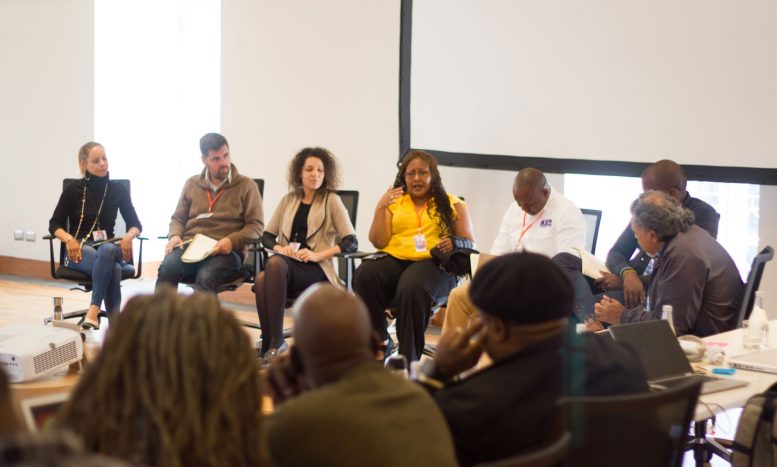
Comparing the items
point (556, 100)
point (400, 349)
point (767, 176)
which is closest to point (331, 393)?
point (400, 349)

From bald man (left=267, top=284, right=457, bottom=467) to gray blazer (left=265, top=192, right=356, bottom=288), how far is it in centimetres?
372

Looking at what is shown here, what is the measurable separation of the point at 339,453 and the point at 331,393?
4.0 inches

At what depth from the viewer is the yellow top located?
16.8 feet

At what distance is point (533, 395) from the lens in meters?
1.82

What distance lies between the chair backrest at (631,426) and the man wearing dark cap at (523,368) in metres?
0.06

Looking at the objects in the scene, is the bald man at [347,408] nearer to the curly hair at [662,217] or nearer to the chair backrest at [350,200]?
the curly hair at [662,217]

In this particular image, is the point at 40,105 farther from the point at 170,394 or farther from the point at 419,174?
the point at 170,394

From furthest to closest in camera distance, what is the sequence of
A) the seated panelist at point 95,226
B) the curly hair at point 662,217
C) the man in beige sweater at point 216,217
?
the seated panelist at point 95,226 < the man in beige sweater at point 216,217 < the curly hair at point 662,217

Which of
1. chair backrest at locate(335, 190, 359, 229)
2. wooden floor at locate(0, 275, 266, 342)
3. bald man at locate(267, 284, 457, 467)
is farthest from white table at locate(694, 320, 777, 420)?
wooden floor at locate(0, 275, 266, 342)

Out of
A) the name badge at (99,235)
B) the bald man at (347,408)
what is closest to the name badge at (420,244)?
the name badge at (99,235)

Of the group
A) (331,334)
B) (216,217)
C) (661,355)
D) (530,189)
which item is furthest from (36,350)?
(216,217)

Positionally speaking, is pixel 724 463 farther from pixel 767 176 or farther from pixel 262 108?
pixel 262 108

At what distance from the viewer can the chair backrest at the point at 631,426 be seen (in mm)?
1726

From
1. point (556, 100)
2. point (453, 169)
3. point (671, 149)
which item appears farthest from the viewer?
point (453, 169)
